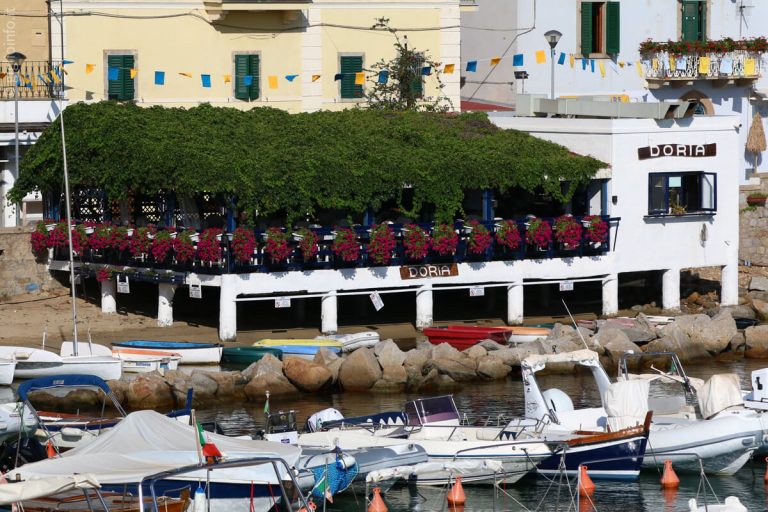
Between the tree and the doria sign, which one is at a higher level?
the tree

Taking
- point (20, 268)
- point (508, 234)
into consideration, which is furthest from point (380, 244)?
point (20, 268)

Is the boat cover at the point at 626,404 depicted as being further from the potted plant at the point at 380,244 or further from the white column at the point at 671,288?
the white column at the point at 671,288

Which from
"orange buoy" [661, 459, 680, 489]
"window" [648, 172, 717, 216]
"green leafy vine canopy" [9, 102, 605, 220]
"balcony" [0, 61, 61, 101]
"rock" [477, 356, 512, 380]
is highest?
"balcony" [0, 61, 61, 101]

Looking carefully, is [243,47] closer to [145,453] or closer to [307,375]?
[307,375]

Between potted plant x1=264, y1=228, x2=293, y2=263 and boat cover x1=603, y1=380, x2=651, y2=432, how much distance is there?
41.1 feet

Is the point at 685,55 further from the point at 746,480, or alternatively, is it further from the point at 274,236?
the point at 746,480

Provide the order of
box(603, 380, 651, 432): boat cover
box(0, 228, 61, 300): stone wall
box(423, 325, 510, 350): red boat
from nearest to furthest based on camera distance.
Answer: box(603, 380, 651, 432): boat cover, box(423, 325, 510, 350): red boat, box(0, 228, 61, 300): stone wall

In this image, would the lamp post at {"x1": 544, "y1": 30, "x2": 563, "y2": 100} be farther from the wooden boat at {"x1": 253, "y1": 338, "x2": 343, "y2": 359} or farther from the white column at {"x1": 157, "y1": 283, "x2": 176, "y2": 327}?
the white column at {"x1": 157, "y1": 283, "x2": 176, "y2": 327}

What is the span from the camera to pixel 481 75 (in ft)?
196

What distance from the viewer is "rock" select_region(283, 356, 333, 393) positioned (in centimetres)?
4100

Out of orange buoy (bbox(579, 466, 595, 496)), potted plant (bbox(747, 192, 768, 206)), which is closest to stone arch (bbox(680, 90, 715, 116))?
potted plant (bbox(747, 192, 768, 206))

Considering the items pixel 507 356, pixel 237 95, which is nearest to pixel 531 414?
pixel 507 356

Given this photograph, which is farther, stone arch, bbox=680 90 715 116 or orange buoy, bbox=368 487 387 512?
stone arch, bbox=680 90 715 116

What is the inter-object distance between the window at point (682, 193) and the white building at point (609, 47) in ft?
28.6
